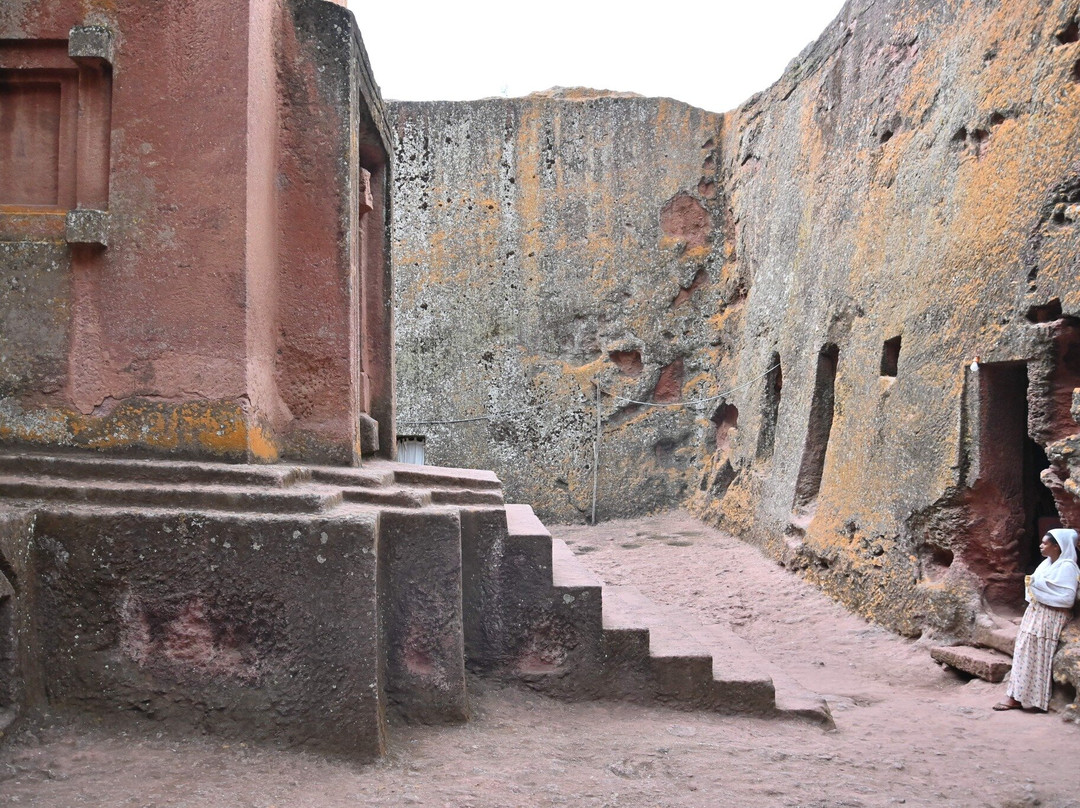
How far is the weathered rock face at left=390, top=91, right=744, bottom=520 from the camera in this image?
10.6 meters

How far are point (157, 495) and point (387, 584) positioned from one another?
2.78 ft

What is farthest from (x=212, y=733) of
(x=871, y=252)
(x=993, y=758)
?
(x=871, y=252)

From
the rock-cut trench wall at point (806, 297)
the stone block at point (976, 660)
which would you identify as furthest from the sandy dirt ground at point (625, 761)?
the rock-cut trench wall at point (806, 297)

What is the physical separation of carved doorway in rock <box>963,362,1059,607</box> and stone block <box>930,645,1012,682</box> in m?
0.38

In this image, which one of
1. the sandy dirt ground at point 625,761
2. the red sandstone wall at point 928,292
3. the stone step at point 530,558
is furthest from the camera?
the red sandstone wall at point 928,292

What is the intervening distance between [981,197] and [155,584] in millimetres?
4637

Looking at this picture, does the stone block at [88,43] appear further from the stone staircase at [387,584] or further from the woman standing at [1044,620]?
the woman standing at [1044,620]

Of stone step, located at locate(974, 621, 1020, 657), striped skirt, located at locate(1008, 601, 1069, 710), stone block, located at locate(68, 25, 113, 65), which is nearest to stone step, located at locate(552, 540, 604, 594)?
striped skirt, located at locate(1008, 601, 1069, 710)

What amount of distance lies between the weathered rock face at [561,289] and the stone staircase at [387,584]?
6200 millimetres

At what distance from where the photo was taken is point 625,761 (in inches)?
129

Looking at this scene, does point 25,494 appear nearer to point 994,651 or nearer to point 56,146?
point 56,146

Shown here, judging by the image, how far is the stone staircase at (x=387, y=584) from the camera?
292 centimetres

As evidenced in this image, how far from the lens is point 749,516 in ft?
28.3

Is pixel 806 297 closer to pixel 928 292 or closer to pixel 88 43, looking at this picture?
pixel 928 292
